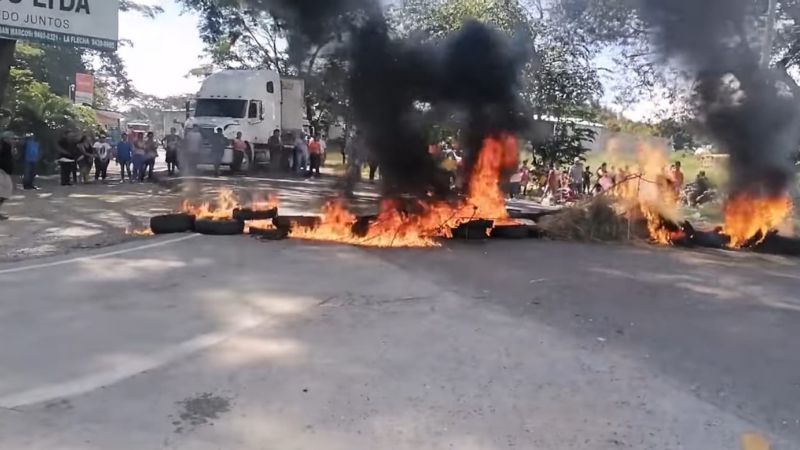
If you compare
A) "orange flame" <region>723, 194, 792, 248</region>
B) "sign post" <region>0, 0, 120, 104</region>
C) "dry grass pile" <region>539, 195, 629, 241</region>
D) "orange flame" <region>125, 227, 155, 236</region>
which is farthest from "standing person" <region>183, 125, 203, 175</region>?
"orange flame" <region>723, 194, 792, 248</region>

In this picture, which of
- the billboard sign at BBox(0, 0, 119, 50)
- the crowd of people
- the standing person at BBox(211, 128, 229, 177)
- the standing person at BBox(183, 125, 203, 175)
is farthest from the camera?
the standing person at BBox(183, 125, 203, 175)

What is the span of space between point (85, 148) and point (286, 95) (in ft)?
23.9

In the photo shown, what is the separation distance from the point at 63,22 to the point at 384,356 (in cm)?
1239

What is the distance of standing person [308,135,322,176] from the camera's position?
20188mm

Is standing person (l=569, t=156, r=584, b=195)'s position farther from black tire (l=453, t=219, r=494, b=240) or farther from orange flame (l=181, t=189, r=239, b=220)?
orange flame (l=181, t=189, r=239, b=220)

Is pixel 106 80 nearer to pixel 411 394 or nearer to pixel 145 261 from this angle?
pixel 145 261

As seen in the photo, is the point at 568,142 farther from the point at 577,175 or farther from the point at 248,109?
the point at 248,109

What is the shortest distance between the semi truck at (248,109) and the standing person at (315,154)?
1.76m

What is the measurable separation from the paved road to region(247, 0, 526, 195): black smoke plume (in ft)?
8.13

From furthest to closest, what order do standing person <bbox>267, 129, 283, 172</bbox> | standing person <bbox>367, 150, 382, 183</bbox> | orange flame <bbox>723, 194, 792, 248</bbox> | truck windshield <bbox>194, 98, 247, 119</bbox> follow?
standing person <bbox>267, 129, 283, 172</bbox> → truck windshield <bbox>194, 98, 247, 119</bbox> → orange flame <bbox>723, 194, 792, 248</bbox> → standing person <bbox>367, 150, 382, 183</bbox>

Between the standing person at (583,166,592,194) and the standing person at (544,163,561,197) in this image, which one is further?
the standing person at (544,163,561,197)

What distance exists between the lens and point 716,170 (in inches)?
478

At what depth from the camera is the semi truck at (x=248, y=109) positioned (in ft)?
72.8

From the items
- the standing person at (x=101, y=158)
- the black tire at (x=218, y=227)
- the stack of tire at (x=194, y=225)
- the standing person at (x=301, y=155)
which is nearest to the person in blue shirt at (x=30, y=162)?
the standing person at (x=101, y=158)
